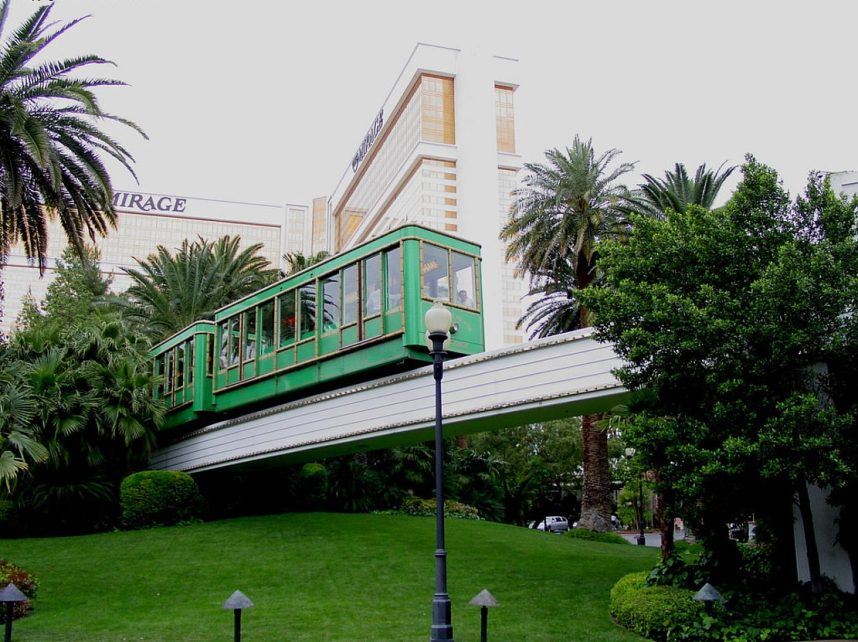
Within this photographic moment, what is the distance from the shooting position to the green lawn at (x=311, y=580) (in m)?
11.6

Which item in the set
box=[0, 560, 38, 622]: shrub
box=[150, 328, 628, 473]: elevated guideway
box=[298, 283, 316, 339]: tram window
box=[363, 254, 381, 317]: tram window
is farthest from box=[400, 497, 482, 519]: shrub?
box=[0, 560, 38, 622]: shrub

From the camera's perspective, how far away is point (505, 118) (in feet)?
291

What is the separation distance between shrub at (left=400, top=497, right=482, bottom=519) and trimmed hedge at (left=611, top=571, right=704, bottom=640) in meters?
16.5

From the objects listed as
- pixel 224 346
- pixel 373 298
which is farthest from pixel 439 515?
pixel 224 346

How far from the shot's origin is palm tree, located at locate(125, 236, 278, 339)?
1304 inches

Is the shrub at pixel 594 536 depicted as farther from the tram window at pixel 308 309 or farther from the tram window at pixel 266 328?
the tram window at pixel 308 309

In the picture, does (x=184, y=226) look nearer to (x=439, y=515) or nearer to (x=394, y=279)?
(x=394, y=279)

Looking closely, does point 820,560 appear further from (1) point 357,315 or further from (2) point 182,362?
(2) point 182,362

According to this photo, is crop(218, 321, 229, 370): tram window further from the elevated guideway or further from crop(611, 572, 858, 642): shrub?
crop(611, 572, 858, 642): shrub

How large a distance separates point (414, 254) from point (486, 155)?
229 feet

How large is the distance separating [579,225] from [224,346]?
11883 mm

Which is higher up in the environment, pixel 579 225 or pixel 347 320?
pixel 579 225

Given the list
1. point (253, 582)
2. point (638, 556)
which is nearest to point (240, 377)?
point (253, 582)

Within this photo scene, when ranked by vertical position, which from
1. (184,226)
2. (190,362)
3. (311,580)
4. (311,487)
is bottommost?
(311,580)
